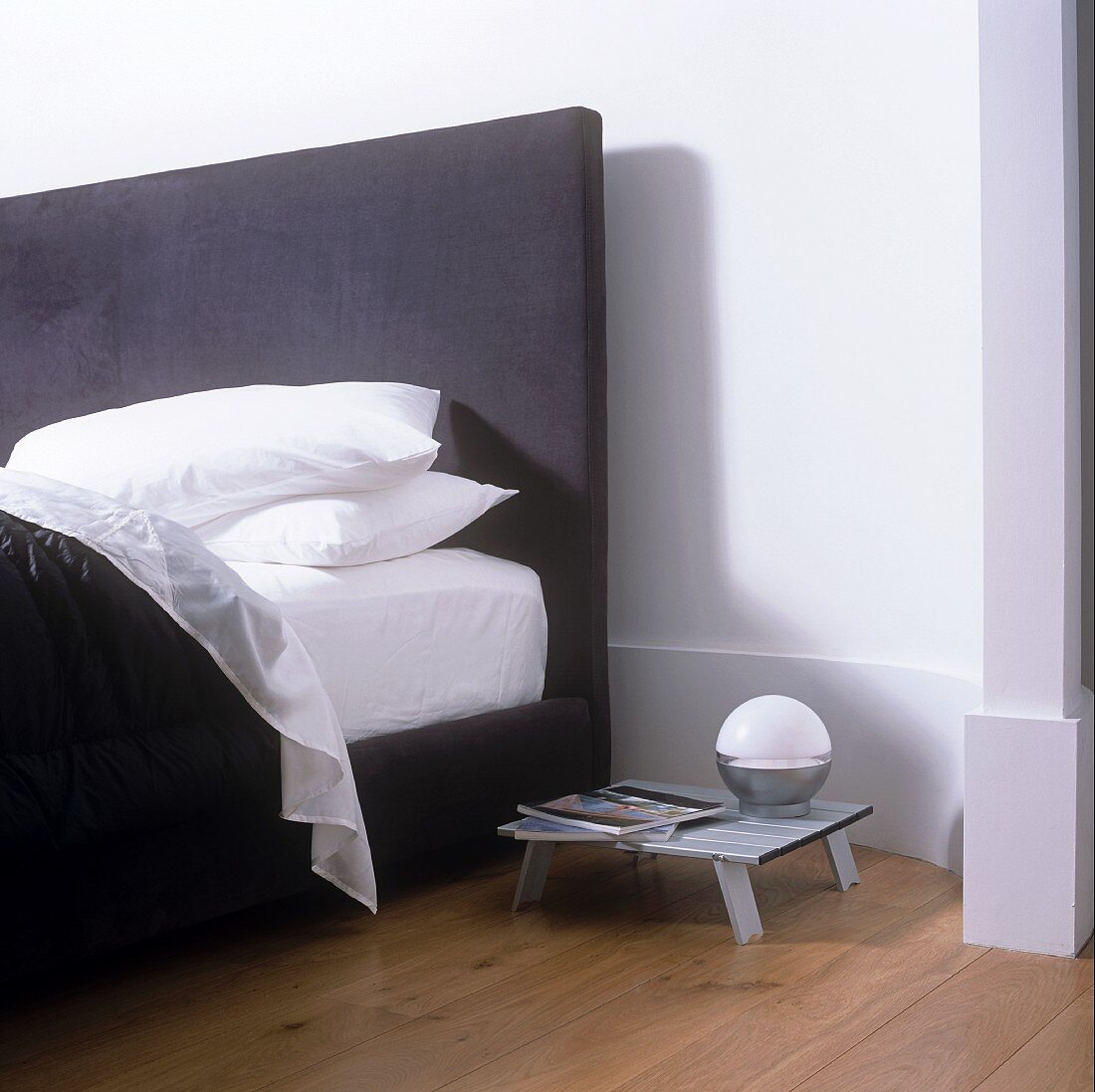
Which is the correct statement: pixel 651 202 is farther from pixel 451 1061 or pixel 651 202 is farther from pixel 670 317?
pixel 451 1061

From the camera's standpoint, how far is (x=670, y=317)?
2.72 metres

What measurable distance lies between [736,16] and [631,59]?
25cm

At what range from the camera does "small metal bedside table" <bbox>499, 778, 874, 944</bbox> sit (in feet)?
6.26

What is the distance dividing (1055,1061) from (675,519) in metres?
1.45

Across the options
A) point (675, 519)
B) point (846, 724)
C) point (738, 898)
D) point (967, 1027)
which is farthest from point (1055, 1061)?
point (675, 519)

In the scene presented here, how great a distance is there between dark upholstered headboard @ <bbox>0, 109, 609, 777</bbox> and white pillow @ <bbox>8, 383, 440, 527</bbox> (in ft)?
0.71

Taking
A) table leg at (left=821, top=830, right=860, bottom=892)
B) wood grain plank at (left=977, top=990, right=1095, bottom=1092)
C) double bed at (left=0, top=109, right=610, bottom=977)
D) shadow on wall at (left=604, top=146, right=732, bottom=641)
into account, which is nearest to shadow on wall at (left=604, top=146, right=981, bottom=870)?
shadow on wall at (left=604, top=146, right=732, bottom=641)

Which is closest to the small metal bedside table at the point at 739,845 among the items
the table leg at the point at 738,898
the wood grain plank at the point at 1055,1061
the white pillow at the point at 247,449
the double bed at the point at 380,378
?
the table leg at the point at 738,898

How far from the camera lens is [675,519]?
108 inches

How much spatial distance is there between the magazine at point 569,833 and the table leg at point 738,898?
0.32 ft

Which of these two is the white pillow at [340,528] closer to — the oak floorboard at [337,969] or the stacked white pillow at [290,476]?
the stacked white pillow at [290,476]

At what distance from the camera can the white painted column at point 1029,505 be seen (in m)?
1.78

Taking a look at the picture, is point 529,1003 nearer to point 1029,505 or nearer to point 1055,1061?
point 1055,1061

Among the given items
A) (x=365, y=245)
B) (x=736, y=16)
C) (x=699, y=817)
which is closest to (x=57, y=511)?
(x=699, y=817)
